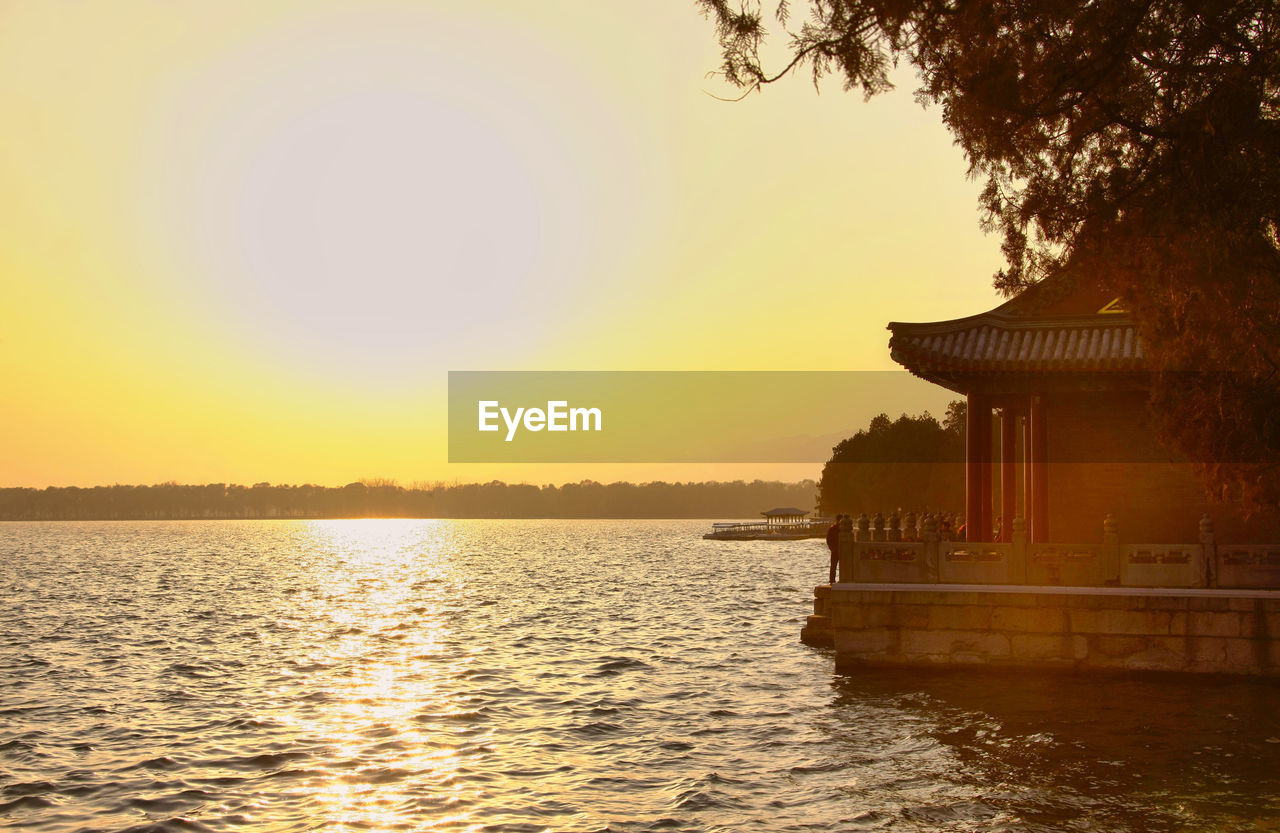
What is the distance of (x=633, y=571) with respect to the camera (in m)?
74.3

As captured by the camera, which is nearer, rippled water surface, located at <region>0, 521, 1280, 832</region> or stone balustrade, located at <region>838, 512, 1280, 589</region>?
rippled water surface, located at <region>0, 521, 1280, 832</region>

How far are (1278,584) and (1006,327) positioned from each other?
7.37 metres

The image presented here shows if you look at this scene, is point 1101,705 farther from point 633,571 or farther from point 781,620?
point 633,571

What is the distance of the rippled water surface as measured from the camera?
40.6 ft

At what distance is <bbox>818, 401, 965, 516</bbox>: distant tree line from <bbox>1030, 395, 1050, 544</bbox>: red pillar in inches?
2605

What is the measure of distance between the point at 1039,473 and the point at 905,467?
7327 centimetres

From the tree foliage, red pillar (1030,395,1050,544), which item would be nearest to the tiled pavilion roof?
red pillar (1030,395,1050,544)

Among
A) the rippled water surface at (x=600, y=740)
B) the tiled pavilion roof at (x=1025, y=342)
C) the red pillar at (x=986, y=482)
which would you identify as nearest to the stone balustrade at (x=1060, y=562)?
the rippled water surface at (x=600, y=740)

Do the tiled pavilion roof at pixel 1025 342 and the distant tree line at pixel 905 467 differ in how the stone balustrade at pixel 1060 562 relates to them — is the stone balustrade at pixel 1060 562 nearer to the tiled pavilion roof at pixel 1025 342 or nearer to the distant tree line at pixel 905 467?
the tiled pavilion roof at pixel 1025 342

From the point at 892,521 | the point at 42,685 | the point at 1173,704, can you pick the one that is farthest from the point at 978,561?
the point at 42,685

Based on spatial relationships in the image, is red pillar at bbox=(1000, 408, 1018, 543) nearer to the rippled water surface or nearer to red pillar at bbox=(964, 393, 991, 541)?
red pillar at bbox=(964, 393, 991, 541)

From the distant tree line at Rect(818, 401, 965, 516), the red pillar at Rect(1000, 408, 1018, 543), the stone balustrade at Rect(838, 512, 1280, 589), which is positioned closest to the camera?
the stone balustrade at Rect(838, 512, 1280, 589)

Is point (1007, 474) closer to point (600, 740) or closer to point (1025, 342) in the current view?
point (1025, 342)

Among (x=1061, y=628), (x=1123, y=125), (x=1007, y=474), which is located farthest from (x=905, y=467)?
(x=1123, y=125)
